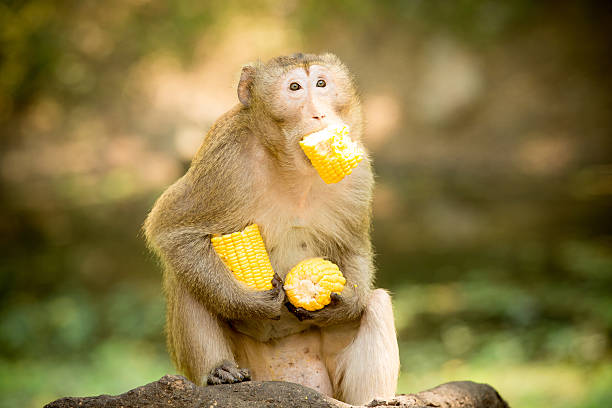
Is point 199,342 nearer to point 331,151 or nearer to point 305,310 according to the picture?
point 305,310

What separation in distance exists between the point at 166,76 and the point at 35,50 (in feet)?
9.23

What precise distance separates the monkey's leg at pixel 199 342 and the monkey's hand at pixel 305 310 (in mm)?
446

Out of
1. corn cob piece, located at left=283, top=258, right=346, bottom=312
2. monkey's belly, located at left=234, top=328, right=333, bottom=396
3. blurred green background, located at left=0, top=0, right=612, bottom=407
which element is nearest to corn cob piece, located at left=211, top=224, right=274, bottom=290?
corn cob piece, located at left=283, top=258, right=346, bottom=312

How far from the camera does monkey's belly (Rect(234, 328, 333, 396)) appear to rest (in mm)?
4641

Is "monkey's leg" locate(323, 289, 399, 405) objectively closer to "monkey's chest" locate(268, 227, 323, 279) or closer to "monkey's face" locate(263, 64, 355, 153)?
"monkey's chest" locate(268, 227, 323, 279)

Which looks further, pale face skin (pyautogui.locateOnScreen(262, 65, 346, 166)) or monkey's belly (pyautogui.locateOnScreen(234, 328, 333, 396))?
monkey's belly (pyautogui.locateOnScreen(234, 328, 333, 396))

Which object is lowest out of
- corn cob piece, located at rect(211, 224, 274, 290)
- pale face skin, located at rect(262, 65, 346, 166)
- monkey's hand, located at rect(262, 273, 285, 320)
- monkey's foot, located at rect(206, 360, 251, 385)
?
monkey's foot, located at rect(206, 360, 251, 385)

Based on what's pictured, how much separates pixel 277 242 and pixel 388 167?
416 inches

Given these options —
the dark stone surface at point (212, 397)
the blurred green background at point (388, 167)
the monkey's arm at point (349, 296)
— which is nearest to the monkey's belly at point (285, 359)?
the monkey's arm at point (349, 296)

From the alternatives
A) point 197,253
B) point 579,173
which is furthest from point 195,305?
point 579,173

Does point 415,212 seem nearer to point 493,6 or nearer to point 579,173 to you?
point 579,173

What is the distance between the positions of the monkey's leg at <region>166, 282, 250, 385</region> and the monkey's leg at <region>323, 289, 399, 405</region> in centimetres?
70

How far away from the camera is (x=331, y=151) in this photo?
13.3 feet

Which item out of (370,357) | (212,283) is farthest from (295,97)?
(370,357)
